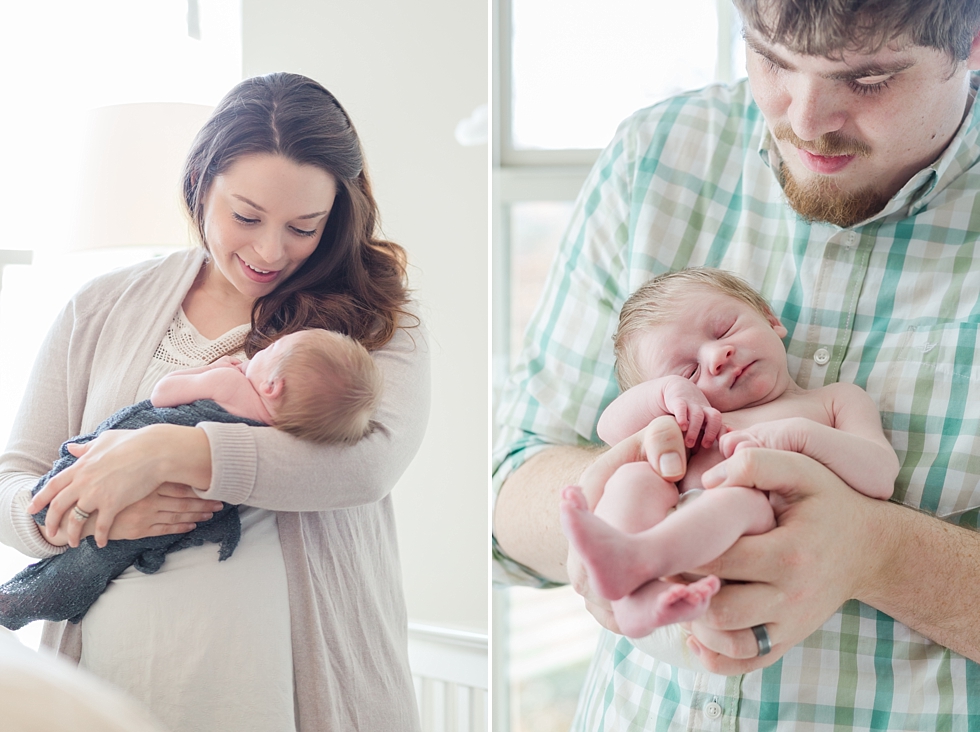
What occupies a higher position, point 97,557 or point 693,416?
point 693,416

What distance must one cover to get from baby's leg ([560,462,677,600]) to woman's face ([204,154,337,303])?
375mm

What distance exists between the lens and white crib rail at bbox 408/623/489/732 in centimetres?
81

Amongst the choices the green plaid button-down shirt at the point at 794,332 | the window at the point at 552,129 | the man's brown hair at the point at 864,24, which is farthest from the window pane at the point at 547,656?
the man's brown hair at the point at 864,24

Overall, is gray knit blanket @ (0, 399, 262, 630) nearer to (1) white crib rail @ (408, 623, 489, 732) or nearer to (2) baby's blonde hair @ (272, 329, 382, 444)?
(2) baby's blonde hair @ (272, 329, 382, 444)

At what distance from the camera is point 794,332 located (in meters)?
0.83

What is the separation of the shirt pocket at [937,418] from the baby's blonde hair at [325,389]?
505mm

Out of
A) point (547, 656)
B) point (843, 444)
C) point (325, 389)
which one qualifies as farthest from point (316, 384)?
point (547, 656)

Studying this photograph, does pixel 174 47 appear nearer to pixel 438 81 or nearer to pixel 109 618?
pixel 438 81

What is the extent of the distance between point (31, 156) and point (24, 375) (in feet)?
0.85

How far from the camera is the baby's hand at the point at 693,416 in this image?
0.67 metres

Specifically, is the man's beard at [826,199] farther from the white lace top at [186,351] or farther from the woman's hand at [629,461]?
the white lace top at [186,351]

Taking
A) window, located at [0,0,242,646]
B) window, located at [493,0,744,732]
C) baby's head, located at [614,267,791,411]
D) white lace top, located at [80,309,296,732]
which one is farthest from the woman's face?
window, located at [493,0,744,732]

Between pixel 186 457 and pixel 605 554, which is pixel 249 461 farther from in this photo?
pixel 605 554

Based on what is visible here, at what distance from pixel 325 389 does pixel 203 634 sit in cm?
25
